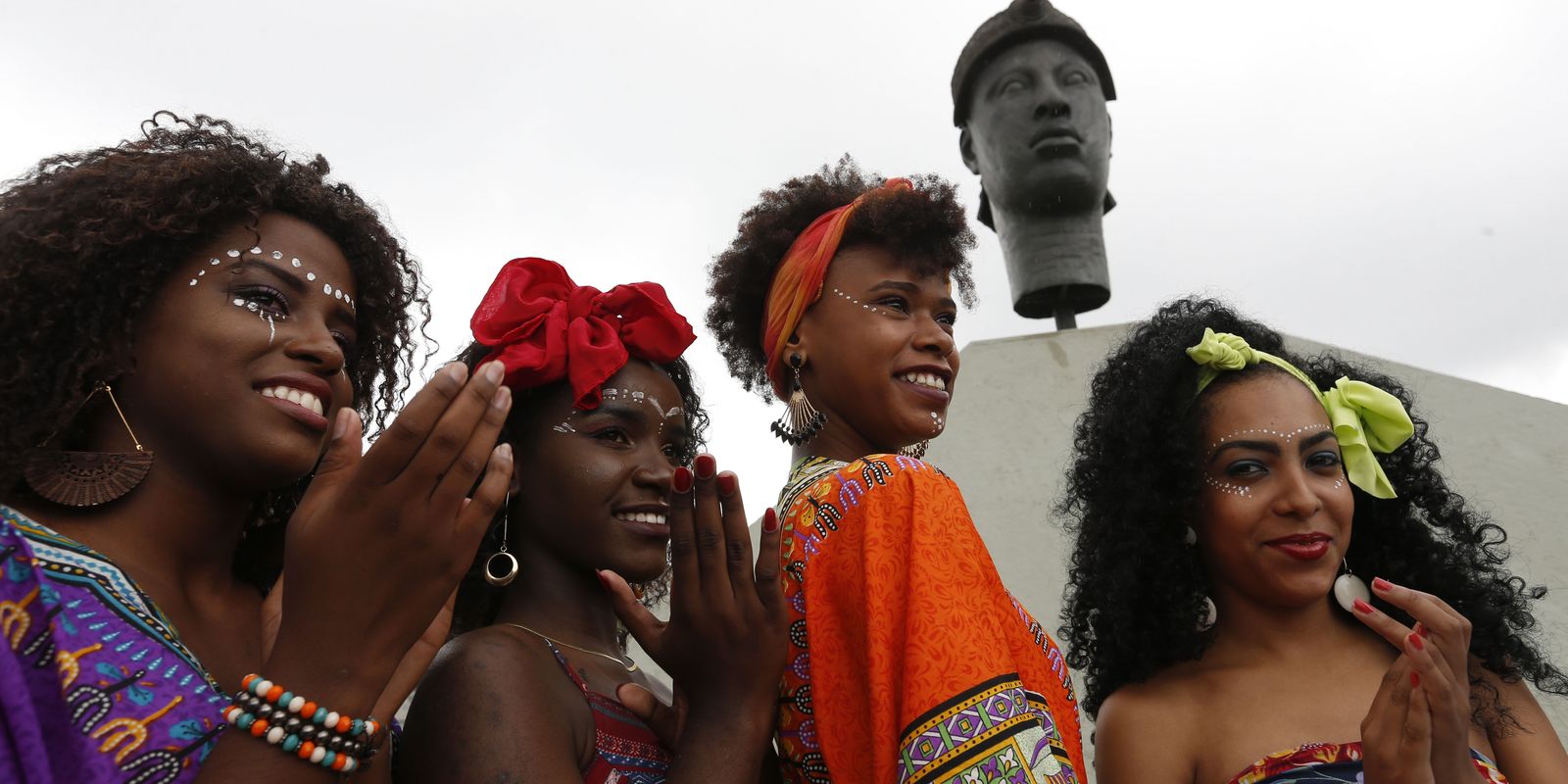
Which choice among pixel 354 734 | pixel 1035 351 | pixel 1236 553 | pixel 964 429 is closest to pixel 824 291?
pixel 1236 553

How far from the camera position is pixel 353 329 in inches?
91.6

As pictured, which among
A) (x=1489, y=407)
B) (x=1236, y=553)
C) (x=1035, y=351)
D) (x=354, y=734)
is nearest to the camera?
(x=354, y=734)

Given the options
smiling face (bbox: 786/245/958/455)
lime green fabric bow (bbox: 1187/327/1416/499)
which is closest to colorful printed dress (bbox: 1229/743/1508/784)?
lime green fabric bow (bbox: 1187/327/1416/499)

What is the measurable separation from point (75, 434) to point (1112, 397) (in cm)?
249

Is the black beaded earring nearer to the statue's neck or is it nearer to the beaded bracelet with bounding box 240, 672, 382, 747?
the beaded bracelet with bounding box 240, 672, 382, 747

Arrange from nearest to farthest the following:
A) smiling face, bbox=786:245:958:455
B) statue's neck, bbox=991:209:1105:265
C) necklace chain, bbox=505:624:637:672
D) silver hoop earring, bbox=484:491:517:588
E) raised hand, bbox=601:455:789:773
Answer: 1. raised hand, bbox=601:455:789:773
2. necklace chain, bbox=505:624:637:672
3. silver hoop earring, bbox=484:491:517:588
4. smiling face, bbox=786:245:958:455
5. statue's neck, bbox=991:209:1105:265

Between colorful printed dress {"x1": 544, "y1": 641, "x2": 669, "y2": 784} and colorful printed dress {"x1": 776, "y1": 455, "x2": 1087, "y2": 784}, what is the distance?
29cm

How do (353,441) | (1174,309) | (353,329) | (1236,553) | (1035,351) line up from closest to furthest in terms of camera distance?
(353,441), (353,329), (1236,553), (1174,309), (1035,351)

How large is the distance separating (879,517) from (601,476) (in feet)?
2.03

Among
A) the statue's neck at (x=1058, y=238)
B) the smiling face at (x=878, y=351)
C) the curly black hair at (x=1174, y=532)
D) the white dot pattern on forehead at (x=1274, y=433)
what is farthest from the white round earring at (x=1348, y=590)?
the statue's neck at (x=1058, y=238)

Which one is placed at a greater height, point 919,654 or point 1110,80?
point 1110,80

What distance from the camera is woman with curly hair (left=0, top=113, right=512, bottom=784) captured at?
152cm

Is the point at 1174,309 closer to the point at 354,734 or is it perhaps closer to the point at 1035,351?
the point at 354,734

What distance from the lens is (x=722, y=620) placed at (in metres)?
2.17
